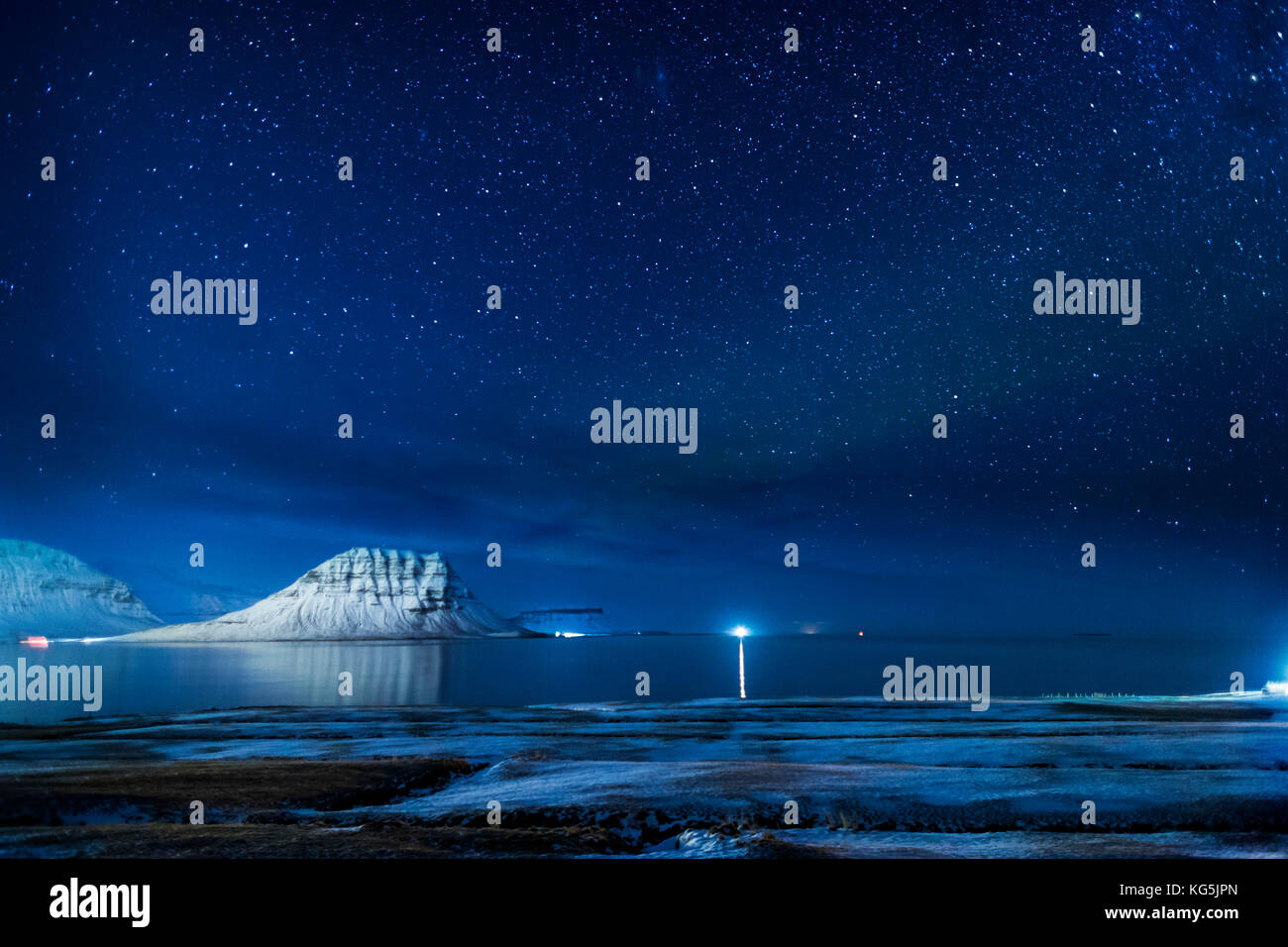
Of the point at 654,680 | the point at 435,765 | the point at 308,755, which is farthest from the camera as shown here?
the point at 654,680

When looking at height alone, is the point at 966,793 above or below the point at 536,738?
above

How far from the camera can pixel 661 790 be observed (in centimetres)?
1112

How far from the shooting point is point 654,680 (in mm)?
89250

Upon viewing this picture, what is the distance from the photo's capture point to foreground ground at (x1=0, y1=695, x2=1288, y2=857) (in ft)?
26.5

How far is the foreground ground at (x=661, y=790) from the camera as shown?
806cm

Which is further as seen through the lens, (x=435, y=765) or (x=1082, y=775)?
(x=435, y=765)
